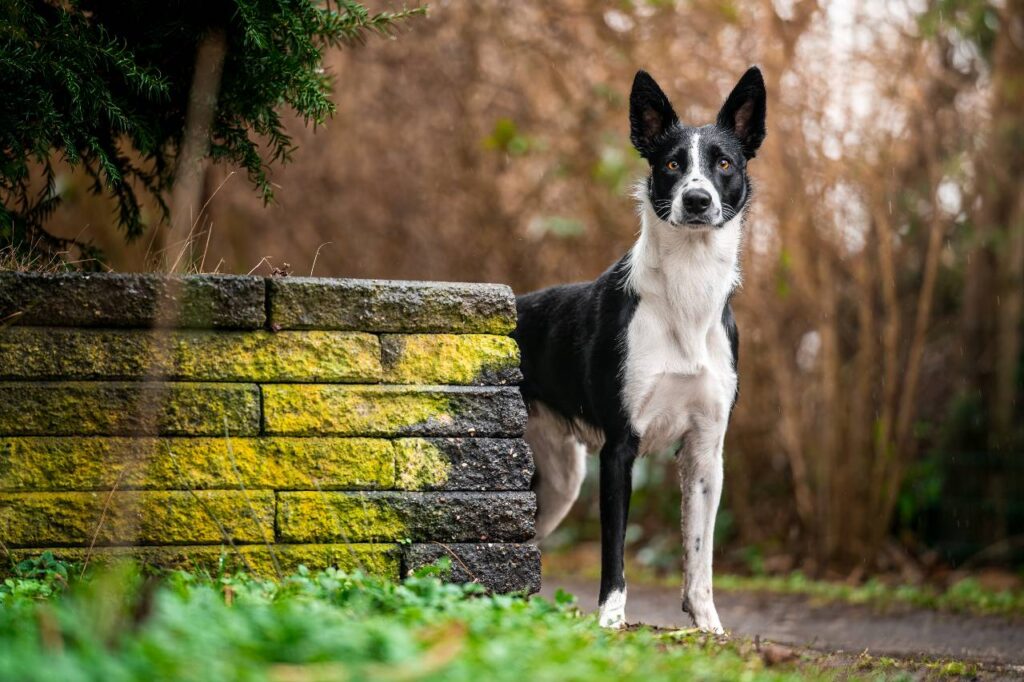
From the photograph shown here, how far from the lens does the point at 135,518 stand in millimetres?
3627

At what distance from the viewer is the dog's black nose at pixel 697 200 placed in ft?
13.7

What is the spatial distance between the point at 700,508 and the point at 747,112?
1563 millimetres

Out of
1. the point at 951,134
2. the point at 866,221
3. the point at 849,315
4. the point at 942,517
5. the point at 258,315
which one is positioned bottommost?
the point at 942,517

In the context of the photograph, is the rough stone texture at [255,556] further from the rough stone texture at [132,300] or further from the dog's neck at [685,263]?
the dog's neck at [685,263]

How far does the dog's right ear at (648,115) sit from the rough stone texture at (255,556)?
6.16 feet

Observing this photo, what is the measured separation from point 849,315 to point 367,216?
3.58 m

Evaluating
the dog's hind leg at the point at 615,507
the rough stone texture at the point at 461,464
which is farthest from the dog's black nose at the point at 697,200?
the rough stone texture at the point at 461,464

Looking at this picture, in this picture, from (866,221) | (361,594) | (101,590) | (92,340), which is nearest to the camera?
(101,590)

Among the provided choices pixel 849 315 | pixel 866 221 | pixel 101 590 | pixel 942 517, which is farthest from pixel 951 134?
pixel 101 590

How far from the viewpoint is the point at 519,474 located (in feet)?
13.0

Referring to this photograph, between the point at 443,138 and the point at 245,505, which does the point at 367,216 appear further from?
the point at 245,505

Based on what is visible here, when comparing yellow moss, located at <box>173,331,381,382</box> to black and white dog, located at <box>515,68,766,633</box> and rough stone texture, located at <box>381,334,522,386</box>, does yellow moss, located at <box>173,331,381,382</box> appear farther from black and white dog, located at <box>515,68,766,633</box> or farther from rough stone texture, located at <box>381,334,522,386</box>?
black and white dog, located at <box>515,68,766,633</box>

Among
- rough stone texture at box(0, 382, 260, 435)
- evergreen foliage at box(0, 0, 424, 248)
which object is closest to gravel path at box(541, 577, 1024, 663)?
rough stone texture at box(0, 382, 260, 435)

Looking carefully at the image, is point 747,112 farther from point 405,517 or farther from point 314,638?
point 314,638
